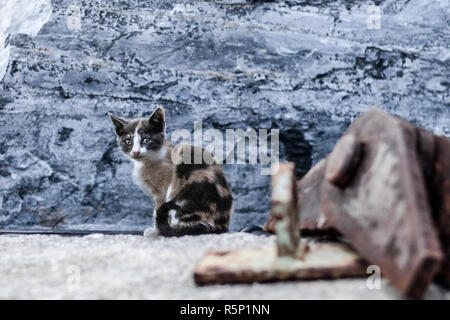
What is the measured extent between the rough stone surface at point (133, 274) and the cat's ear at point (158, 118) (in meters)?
0.88

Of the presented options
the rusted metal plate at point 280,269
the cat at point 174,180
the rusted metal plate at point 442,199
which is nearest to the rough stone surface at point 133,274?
the rusted metal plate at point 280,269

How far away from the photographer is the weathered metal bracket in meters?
1.66

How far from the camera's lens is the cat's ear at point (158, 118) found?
3.41 metres

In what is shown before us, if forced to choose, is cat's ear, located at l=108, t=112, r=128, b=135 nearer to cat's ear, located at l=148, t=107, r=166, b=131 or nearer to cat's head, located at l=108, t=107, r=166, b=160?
cat's head, located at l=108, t=107, r=166, b=160

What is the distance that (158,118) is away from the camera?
11.3 ft

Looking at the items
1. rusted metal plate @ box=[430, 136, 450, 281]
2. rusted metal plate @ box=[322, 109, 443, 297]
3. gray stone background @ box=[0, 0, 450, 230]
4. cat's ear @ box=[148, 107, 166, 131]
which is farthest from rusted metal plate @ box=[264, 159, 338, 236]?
gray stone background @ box=[0, 0, 450, 230]

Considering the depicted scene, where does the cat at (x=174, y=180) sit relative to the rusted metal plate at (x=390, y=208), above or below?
below

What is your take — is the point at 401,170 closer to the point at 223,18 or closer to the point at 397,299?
the point at 397,299

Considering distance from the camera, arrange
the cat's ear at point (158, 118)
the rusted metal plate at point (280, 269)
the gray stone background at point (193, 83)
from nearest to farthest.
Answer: the rusted metal plate at point (280, 269) < the cat's ear at point (158, 118) < the gray stone background at point (193, 83)

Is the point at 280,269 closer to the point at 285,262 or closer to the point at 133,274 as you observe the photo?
the point at 285,262

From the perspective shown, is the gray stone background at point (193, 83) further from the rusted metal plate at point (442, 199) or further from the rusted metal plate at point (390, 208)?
the rusted metal plate at point (442, 199)

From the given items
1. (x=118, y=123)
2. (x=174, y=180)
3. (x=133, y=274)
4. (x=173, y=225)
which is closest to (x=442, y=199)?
(x=133, y=274)

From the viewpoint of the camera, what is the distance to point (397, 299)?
1470mm
